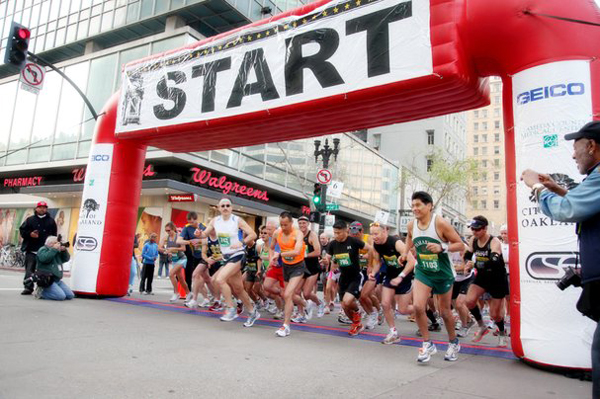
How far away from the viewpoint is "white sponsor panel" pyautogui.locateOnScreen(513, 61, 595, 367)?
4.98 m

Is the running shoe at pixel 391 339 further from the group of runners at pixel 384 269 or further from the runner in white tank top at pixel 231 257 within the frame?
the runner in white tank top at pixel 231 257

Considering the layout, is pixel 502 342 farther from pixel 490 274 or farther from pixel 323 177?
pixel 323 177

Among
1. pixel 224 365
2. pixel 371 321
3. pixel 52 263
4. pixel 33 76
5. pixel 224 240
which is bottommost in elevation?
pixel 224 365

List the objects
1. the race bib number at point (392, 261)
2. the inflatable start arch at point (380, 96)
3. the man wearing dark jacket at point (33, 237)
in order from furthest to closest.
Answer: the man wearing dark jacket at point (33, 237) → the race bib number at point (392, 261) → the inflatable start arch at point (380, 96)

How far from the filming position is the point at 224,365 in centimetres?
459

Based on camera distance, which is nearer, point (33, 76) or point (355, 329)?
point (355, 329)

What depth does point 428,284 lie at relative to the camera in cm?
556

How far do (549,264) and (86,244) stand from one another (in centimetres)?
919

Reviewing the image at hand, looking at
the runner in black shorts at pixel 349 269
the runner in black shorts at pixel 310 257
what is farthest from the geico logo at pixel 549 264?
the runner in black shorts at pixel 310 257

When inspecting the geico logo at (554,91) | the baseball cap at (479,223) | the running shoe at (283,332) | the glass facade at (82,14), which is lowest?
the running shoe at (283,332)

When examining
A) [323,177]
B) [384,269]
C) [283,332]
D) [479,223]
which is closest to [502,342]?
[479,223]

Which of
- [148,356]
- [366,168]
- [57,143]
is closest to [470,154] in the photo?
[366,168]

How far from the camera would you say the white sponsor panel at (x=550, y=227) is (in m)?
4.98

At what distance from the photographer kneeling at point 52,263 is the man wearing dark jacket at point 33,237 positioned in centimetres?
63
